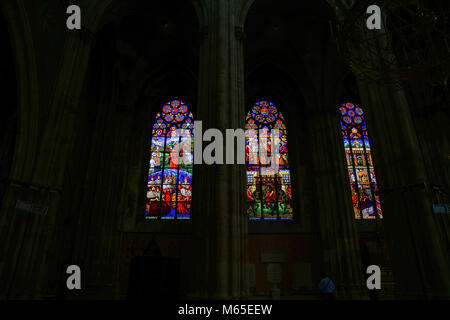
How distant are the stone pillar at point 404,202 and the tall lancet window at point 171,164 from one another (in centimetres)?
742

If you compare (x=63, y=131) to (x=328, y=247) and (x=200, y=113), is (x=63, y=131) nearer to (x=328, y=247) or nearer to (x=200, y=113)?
(x=200, y=113)

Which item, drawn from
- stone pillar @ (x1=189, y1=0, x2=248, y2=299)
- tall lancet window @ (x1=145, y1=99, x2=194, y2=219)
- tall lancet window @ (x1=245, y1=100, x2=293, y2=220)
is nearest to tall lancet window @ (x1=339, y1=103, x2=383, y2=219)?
tall lancet window @ (x1=245, y1=100, x2=293, y2=220)

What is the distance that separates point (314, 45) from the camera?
39.8ft

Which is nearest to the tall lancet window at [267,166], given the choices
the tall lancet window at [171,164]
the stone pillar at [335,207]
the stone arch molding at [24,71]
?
the stone pillar at [335,207]

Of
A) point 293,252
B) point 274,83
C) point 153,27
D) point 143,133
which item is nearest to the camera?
point 293,252

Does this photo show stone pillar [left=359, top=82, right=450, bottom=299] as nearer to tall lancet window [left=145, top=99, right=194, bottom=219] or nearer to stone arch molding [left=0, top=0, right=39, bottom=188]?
tall lancet window [left=145, top=99, right=194, bottom=219]

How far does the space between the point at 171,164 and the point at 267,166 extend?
425cm

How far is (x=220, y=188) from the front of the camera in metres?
6.09

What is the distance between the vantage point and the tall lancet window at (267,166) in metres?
11.8

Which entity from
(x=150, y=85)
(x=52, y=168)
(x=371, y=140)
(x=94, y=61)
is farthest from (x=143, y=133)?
(x=371, y=140)

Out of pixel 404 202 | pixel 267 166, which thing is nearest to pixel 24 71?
pixel 267 166

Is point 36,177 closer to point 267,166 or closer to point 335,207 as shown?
point 267,166

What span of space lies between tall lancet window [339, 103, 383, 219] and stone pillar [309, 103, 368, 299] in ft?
3.88

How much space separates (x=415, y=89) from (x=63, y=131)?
11.2 metres
